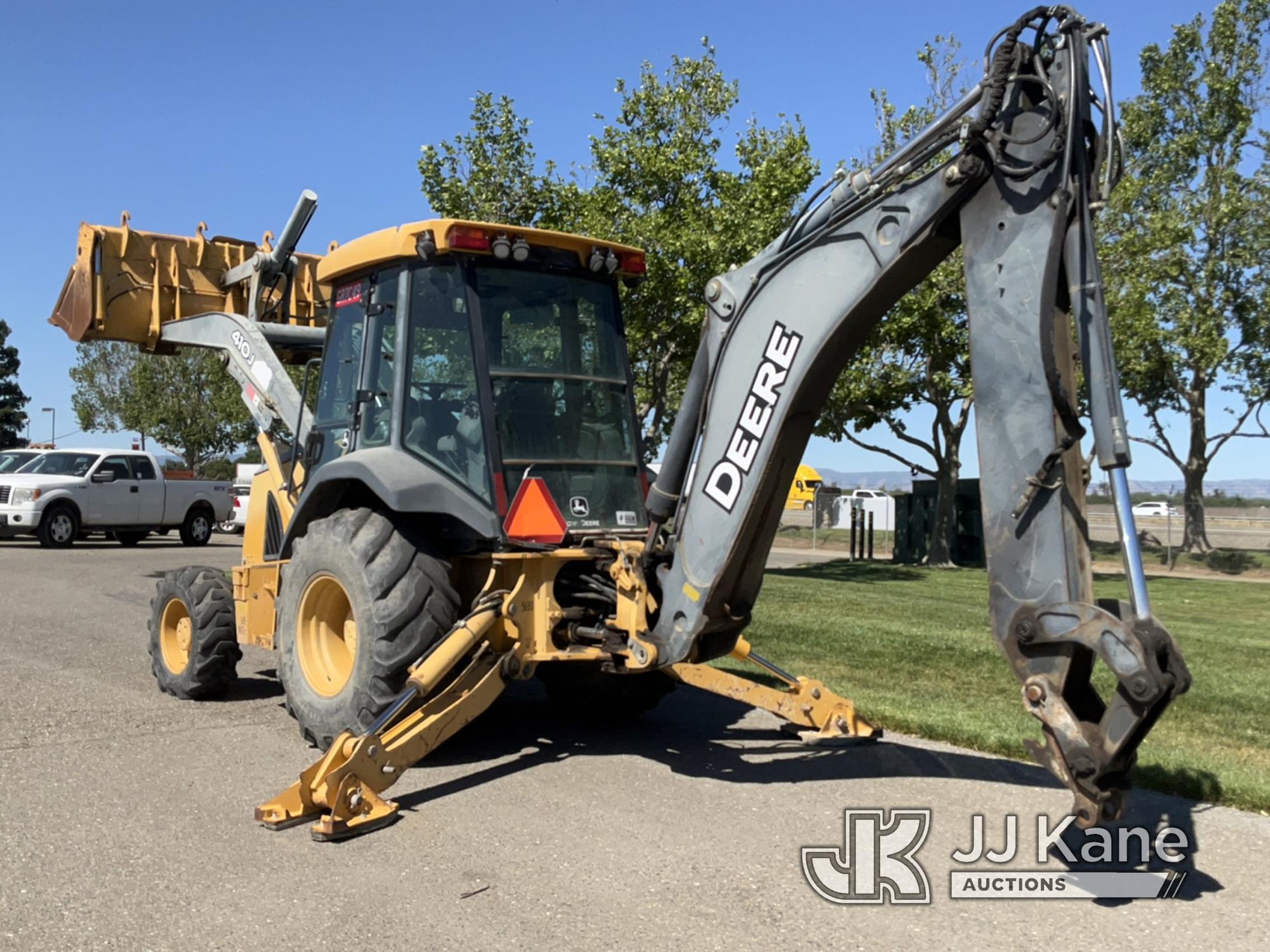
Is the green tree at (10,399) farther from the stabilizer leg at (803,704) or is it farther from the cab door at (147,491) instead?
the stabilizer leg at (803,704)

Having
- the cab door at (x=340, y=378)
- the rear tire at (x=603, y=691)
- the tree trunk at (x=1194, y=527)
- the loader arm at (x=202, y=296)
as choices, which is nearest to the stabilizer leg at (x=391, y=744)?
the rear tire at (x=603, y=691)

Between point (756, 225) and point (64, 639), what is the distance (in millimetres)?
12607

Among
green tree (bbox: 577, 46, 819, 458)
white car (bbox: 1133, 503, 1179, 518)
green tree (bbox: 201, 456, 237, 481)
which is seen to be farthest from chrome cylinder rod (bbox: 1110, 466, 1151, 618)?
white car (bbox: 1133, 503, 1179, 518)

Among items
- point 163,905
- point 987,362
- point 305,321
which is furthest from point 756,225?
point 163,905

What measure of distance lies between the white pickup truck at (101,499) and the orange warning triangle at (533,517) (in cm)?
1910

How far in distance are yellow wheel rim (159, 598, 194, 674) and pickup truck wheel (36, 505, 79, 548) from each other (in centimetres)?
1570

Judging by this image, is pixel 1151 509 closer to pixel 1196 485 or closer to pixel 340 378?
pixel 1196 485

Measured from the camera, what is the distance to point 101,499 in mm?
23094

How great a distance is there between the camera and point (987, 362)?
15.2 feet

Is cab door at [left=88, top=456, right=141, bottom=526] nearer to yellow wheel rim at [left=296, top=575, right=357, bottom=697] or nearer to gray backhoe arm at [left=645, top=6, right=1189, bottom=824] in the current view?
yellow wheel rim at [left=296, top=575, right=357, bottom=697]

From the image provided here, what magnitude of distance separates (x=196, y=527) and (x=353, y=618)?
20.0m

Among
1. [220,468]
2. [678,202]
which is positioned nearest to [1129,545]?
[678,202]

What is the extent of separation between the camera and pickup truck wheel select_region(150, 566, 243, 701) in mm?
7949

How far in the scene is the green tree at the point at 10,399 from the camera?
68375 millimetres
